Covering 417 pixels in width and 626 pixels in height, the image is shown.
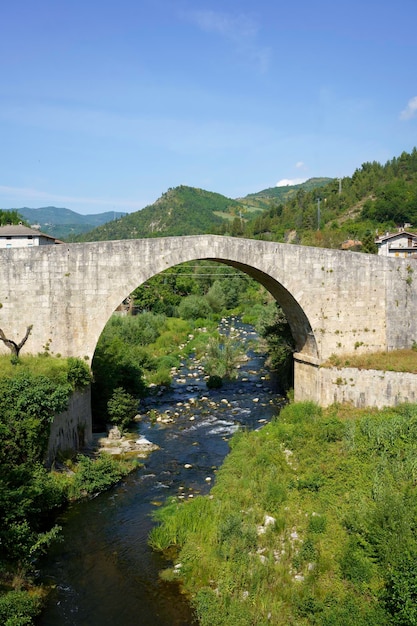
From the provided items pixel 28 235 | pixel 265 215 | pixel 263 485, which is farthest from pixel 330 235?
pixel 263 485

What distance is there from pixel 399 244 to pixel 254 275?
76.9 ft

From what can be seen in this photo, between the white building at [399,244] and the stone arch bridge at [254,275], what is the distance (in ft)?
66.7

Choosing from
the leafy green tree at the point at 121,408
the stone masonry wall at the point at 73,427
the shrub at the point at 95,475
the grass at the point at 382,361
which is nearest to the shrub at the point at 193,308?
the leafy green tree at the point at 121,408

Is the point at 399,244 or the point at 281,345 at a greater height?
the point at 399,244

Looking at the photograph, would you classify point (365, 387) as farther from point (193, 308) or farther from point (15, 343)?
point (193, 308)

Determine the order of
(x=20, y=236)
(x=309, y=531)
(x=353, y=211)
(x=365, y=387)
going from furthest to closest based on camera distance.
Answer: (x=353, y=211) < (x=20, y=236) < (x=365, y=387) < (x=309, y=531)

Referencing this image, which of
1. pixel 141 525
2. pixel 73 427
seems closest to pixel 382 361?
pixel 141 525

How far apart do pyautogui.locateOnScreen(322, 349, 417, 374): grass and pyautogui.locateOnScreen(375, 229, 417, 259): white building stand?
21.1m

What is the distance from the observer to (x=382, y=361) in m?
15.8

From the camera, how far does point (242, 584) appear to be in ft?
27.6

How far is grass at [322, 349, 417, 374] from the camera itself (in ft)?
49.4

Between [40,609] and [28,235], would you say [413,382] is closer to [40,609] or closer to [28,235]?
[40,609]

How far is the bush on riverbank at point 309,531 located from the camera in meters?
7.66

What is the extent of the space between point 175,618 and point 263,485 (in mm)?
3925
